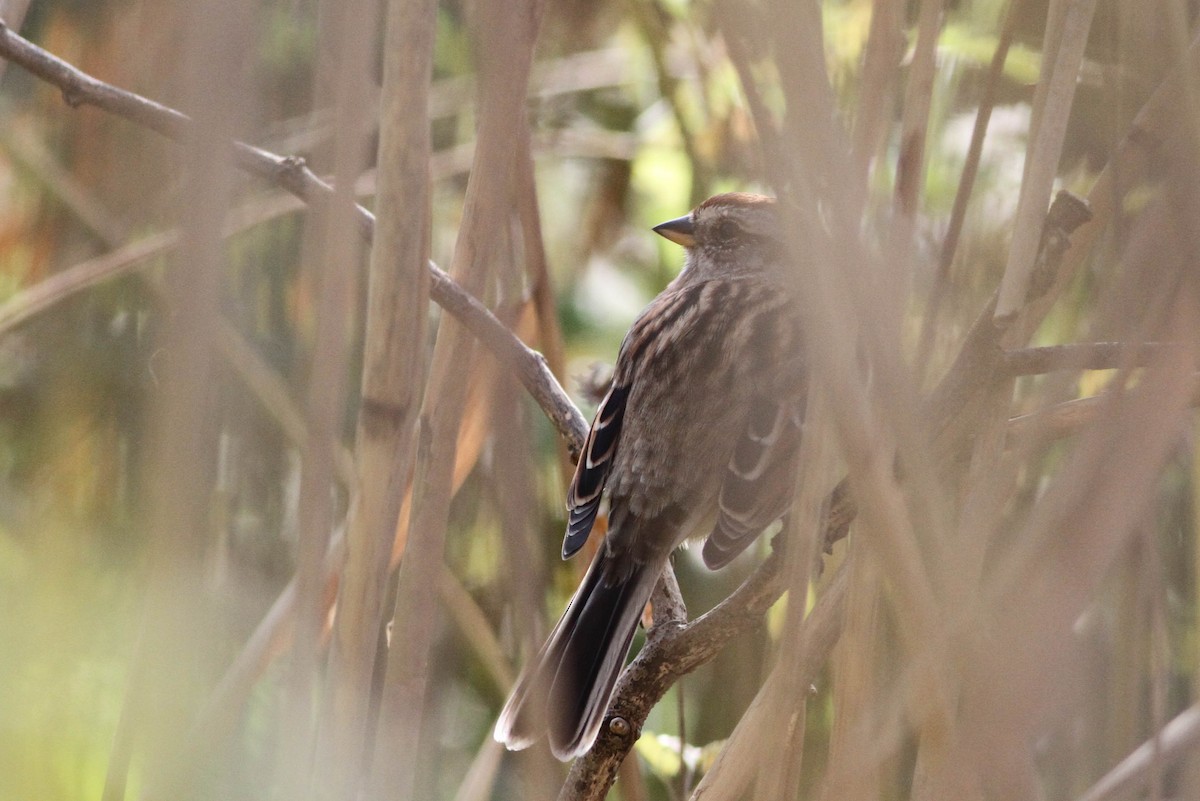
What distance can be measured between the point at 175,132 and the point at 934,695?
1.19 meters

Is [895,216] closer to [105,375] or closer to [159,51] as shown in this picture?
[159,51]

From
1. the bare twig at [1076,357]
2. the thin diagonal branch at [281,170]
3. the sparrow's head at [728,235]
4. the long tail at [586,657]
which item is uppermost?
the sparrow's head at [728,235]

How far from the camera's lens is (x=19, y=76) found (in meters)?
3.02

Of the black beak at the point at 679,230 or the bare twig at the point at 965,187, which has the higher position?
the black beak at the point at 679,230

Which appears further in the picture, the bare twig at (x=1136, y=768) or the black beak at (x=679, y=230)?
the black beak at (x=679, y=230)

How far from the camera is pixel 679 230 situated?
2.91 m

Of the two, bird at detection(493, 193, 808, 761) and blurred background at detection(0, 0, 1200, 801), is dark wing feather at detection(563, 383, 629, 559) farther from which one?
blurred background at detection(0, 0, 1200, 801)

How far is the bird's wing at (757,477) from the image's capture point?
2.24 m

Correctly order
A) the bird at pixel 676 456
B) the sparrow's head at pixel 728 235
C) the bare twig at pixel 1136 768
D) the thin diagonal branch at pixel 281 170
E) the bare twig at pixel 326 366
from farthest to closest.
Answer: the sparrow's head at pixel 728 235, the bird at pixel 676 456, the bare twig at pixel 1136 768, the thin diagonal branch at pixel 281 170, the bare twig at pixel 326 366

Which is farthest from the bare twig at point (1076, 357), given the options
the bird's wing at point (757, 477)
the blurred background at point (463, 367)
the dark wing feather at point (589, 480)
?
the dark wing feather at point (589, 480)

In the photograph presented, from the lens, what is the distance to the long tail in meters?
1.84

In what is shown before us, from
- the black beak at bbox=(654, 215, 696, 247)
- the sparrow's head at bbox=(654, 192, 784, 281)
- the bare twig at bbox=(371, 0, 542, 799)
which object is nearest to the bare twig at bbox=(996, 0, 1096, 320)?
the bare twig at bbox=(371, 0, 542, 799)

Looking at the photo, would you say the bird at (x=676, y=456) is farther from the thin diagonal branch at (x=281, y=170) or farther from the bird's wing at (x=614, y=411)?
the thin diagonal branch at (x=281, y=170)

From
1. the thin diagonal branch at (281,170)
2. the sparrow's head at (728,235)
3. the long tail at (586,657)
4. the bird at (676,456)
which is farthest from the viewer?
the sparrow's head at (728,235)
